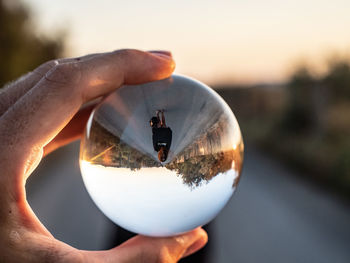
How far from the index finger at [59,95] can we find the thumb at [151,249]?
1.75 feet

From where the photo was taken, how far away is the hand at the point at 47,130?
1.42 m

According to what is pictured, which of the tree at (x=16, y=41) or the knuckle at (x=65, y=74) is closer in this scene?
the knuckle at (x=65, y=74)

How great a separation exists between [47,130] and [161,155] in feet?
1.61

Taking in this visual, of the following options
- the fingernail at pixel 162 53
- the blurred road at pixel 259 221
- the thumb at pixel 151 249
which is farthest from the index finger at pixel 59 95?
the blurred road at pixel 259 221

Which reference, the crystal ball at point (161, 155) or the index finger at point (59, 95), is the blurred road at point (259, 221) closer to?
the crystal ball at point (161, 155)

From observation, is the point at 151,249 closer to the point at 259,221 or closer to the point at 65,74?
the point at 65,74

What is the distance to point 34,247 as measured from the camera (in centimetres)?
144

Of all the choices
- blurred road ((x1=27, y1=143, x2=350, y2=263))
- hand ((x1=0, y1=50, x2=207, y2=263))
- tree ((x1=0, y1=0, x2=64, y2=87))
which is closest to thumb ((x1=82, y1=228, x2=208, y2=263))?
hand ((x1=0, y1=50, x2=207, y2=263))

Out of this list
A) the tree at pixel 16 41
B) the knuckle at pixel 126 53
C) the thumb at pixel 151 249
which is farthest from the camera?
the tree at pixel 16 41

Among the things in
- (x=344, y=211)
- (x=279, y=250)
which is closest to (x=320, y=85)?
(x=344, y=211)

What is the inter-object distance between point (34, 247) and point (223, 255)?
291 inches

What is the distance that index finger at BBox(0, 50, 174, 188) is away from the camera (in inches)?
56.9

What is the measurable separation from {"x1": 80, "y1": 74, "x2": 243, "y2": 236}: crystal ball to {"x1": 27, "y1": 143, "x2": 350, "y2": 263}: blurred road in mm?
4296

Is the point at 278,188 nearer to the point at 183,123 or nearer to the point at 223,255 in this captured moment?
the point at 223,255
